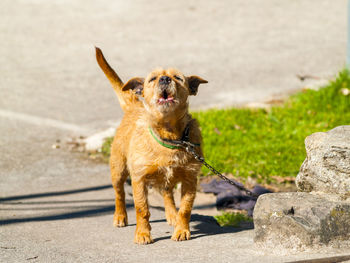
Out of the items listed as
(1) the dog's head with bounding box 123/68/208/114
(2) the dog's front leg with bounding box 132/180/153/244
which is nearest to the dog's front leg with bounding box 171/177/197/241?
(2) the dog's front leg with bounding box 132/180/153/244

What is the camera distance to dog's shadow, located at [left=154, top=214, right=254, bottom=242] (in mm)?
4871

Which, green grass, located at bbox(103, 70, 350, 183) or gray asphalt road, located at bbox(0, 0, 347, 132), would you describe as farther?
gray asphalt road, located at bbox(0, 0, 347, 132)

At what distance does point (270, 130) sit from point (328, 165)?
3.56m

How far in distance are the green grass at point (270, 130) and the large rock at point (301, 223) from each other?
2193mm

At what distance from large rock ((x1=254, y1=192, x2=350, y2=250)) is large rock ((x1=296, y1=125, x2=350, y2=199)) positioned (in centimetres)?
20

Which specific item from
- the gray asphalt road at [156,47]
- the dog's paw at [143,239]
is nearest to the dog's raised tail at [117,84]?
the dog's paw at [143,239]

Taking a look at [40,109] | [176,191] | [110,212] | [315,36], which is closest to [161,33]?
[315,36]

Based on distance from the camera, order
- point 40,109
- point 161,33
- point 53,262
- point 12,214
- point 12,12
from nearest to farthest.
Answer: point 53,262 < point 12,214 < point 40,109 < point 161,33 < point 12,12

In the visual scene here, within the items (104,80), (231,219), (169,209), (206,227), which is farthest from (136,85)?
(104,80)

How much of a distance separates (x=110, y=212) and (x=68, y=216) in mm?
440

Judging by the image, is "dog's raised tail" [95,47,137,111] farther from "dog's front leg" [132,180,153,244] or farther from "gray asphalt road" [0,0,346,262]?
"dog's front leg" [132,180,153,244]

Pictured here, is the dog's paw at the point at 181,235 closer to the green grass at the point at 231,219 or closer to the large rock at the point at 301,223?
the large rock at the point at 301,223

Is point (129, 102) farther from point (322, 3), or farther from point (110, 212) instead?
point (322, 3)

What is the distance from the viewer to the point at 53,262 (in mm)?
4137
